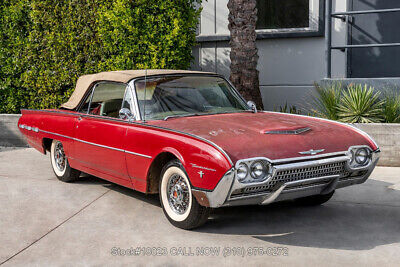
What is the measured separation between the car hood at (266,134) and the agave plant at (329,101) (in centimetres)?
296

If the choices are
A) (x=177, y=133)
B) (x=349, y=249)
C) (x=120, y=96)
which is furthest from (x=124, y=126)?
(x=349, y=249)

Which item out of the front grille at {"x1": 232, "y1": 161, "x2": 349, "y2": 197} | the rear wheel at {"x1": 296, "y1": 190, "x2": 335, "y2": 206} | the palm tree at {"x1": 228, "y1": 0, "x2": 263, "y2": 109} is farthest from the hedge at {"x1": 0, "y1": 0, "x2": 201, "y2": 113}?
the front grille at {"x1": 232, "y1": 161, "x2": 349, "y2": 197}

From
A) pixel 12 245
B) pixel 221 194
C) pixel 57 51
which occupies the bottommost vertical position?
pixel 12 245

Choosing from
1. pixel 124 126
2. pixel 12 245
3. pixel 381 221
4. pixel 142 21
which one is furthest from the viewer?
pixel 142 21

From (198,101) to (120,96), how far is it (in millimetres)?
902

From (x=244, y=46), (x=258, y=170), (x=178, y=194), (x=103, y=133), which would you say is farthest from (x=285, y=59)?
(x=258, y=170)

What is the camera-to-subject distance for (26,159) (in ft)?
30.1

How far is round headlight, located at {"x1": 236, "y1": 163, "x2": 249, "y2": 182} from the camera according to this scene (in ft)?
14.7

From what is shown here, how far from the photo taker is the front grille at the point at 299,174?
4590 mm

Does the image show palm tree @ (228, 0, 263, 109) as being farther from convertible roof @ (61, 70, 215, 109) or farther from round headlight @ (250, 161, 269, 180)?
round headlight @ (250, 161, 269, 180)

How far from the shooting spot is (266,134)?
4906mm

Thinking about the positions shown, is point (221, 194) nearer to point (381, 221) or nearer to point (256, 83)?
point (381, 221)

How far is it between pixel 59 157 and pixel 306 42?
603cm

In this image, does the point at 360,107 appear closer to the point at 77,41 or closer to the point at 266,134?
the point at 266,134
